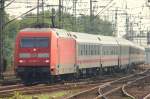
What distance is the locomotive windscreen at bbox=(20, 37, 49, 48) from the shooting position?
2753 centimetres

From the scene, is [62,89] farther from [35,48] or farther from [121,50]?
[121,50]

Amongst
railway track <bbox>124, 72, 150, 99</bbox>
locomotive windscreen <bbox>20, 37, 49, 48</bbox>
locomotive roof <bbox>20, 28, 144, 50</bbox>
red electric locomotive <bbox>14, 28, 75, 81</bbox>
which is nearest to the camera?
railway track <bbox>124, 72, 150, 99</bbox>

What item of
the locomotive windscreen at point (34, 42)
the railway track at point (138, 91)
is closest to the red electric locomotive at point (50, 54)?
the locomotive windscreen at point (34, 42)

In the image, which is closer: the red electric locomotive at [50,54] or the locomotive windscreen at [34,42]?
the red electric locomotive at [50,54]

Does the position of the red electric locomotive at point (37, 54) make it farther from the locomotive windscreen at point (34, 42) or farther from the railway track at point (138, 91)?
the railway track at point (138, 91)

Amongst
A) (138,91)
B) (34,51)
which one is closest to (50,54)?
(34,51)

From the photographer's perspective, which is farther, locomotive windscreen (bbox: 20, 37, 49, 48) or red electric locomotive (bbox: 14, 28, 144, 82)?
locomotive windscreen (bbox: 20, 37, 49, 48)

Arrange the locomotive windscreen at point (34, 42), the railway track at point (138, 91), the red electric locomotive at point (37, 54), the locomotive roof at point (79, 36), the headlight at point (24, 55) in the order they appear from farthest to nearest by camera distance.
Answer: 1. the locomotive roof at point (79, 36)
2. the locomotive windscreen at point (34, 42)
3. the headlight at point (24, 55)
4. the red electric locomotive at point (37, 54)
5. the railway track at point (138, 91)

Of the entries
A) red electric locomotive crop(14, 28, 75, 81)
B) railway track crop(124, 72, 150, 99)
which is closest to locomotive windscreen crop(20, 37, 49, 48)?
red electric locomotive crop(14, 28, 75, 81)

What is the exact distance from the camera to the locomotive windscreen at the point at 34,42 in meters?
27.5

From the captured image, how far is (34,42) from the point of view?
1089 inches

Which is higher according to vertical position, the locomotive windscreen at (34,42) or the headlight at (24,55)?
the locomotive windscreen at (34,42)

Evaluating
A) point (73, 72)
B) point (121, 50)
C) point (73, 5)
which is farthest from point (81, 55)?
point (73, 5)

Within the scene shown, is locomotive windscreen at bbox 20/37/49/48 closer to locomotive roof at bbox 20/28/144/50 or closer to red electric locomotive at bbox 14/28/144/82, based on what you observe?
red electric locomotive at bbox 14/28/144/82
